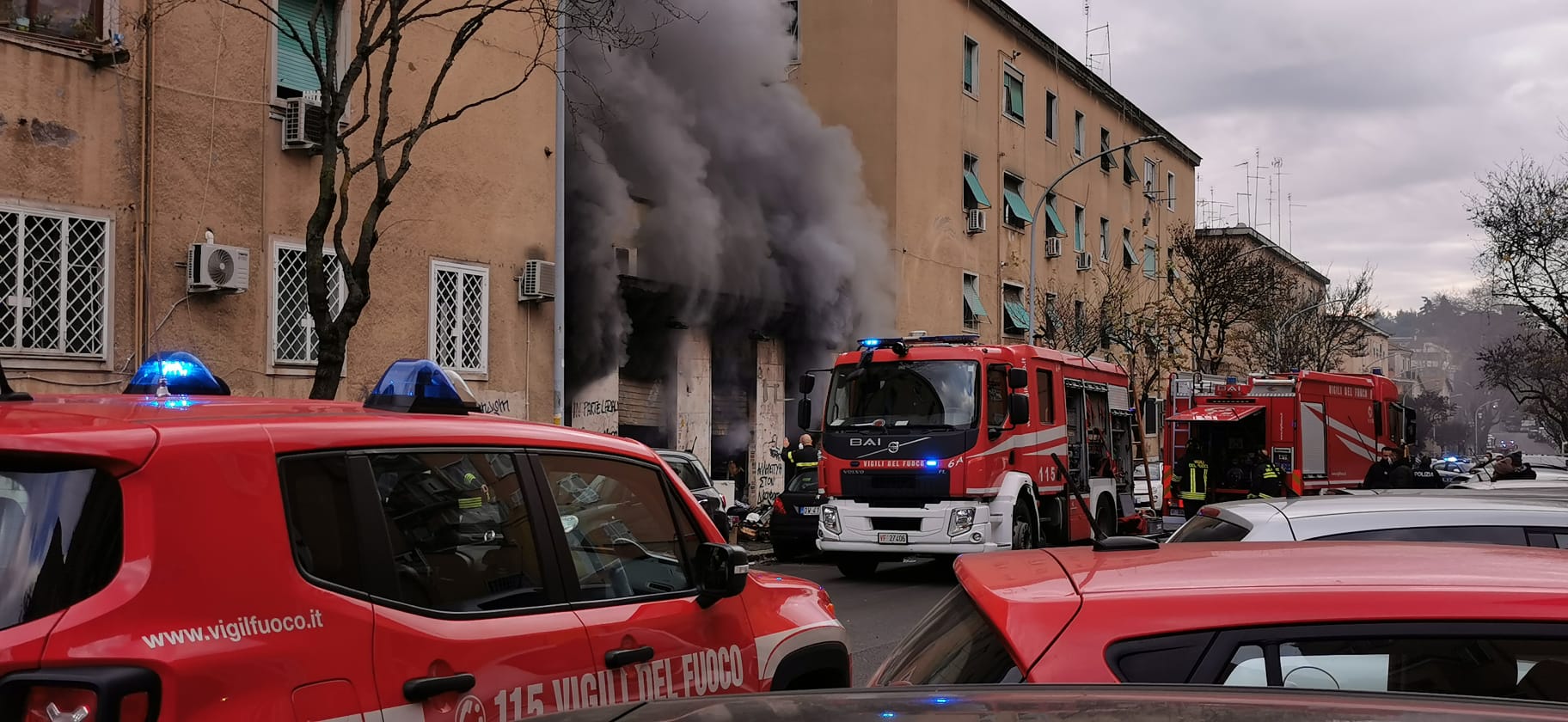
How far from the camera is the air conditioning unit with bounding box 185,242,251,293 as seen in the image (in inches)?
523

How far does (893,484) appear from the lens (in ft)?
47.7

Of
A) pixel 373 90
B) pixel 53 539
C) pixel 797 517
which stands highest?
pixel 373 90

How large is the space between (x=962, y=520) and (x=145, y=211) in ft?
28.3

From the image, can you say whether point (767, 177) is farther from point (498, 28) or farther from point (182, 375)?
point (182, 375)

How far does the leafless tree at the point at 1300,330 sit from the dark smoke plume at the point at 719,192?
21068mm

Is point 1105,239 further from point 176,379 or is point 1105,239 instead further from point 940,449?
point 176,379

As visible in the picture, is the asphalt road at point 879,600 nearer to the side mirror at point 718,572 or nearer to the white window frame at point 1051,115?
the side mirror at point 718,572

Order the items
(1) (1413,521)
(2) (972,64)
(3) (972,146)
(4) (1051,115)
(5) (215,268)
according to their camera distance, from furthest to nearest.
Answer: (4) (1051,115) < (2) (972,64) < (3) (972,146) < (5) (215,268) < (1) (1413,521)

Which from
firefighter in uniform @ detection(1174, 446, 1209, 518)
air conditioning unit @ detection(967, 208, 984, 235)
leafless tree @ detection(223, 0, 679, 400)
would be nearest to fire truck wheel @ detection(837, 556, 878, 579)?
leafless tree @ detection(223, 0, 679, 400)

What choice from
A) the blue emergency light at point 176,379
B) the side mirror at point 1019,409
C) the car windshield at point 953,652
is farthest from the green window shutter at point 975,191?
the car windshield at point 953,652

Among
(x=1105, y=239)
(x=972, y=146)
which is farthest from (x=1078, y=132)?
(x=972, y=146)

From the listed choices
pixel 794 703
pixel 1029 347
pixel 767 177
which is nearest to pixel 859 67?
pixel 767 177

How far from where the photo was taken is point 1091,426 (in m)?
17.0

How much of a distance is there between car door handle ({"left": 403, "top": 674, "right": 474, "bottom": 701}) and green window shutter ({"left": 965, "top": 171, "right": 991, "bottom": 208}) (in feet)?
96.2
